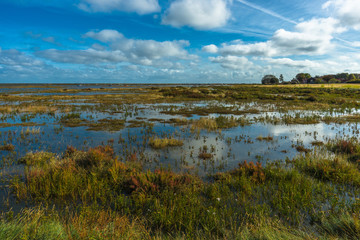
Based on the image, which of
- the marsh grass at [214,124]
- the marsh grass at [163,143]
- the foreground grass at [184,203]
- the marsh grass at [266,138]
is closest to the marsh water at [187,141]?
the marsh grass at [266,138]

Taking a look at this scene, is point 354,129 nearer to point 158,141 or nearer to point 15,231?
point 158,141

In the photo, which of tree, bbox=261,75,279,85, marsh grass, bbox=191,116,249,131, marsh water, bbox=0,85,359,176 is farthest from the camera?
tree, bbox=261,75,279,85

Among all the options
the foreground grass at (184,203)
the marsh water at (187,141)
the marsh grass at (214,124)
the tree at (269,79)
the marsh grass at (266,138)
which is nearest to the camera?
the foreground grass at (184,203)

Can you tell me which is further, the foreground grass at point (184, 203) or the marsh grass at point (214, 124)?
the marsh grass at point (214, 124)

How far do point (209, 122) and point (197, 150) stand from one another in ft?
23.2

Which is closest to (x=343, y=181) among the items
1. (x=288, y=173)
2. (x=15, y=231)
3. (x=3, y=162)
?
(x=288, y=173)

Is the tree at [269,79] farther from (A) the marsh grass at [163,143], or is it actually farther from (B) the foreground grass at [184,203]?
(B) the foreground grass at [184,203]

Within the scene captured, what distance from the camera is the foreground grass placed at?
14.9ft

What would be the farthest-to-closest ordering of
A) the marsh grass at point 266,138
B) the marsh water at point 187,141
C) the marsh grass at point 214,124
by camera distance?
1. the marsh grass at point 214,124
2. the marsh grass at point 266,138
3. the marsh water at point 187,141

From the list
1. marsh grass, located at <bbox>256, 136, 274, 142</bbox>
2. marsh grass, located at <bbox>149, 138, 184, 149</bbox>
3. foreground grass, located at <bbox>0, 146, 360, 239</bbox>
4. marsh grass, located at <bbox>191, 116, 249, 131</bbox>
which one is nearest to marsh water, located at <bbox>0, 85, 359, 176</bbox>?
marsh grass, located at <bbox>256, 136, 274, 142</bbox>

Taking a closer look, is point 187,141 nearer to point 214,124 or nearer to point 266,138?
point 214,124

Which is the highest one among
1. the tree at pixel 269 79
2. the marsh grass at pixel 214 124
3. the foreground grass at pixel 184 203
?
the tree at pixel 269 79

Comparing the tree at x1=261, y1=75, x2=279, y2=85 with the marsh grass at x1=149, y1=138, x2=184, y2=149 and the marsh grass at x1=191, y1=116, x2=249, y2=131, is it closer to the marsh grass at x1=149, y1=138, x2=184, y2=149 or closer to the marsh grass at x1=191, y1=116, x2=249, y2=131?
the marsh grass at x1=191, y1=116, x2=249, y2=131

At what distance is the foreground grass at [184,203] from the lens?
454 centimetres
